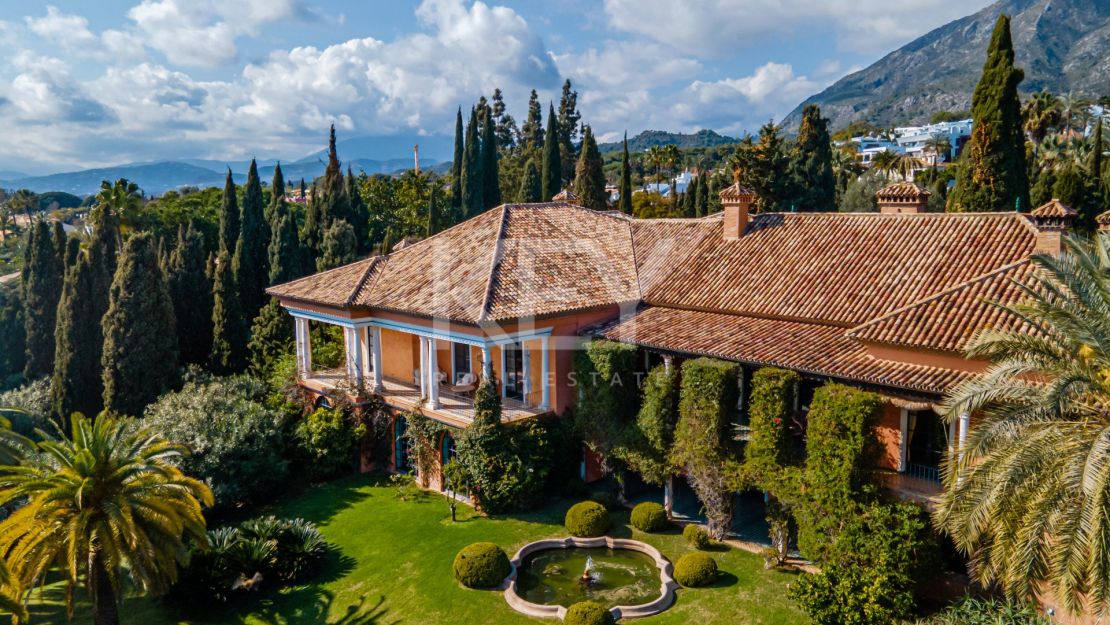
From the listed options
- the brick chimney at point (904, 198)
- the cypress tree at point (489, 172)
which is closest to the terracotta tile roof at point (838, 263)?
the brick chimney at point (904, 198)

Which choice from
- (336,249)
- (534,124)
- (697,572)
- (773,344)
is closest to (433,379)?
(697,572)

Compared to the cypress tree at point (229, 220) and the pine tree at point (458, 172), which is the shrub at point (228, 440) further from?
the pine tree at point (458, 172)

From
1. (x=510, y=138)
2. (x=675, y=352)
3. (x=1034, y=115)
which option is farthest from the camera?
(x=510, y=138)

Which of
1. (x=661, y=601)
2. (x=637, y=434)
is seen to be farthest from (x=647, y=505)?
(x=661, y=601)

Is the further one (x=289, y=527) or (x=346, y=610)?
(x=289, y=527)

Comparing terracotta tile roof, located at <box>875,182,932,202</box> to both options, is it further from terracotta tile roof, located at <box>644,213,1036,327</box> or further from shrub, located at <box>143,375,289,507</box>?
shrub, located at <box>143,375,289,507</box>

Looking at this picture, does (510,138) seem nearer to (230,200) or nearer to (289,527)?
(230,200)

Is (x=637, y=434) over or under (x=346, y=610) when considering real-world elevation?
over

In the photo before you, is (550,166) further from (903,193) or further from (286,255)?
(903,193)
